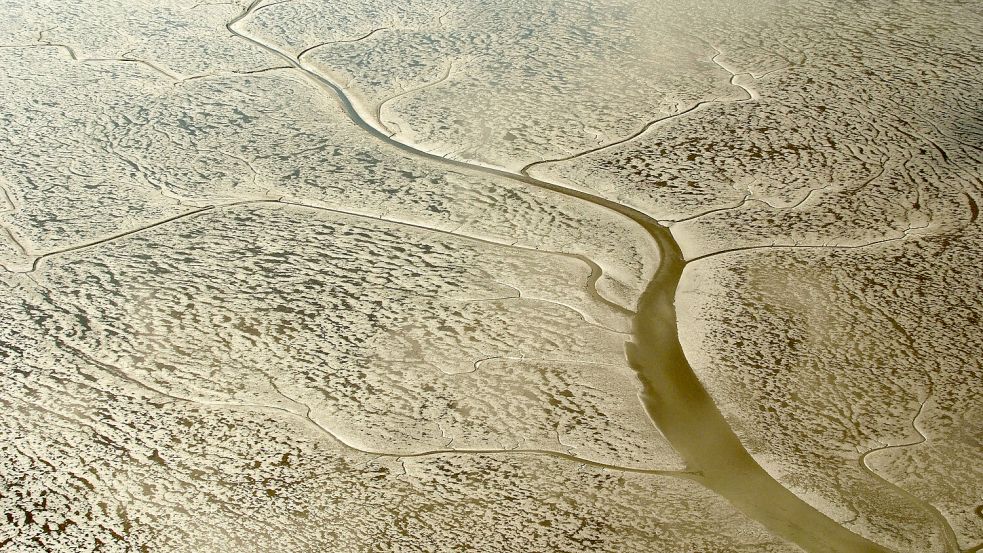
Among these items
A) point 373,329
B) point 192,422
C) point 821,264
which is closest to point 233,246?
point 373,329

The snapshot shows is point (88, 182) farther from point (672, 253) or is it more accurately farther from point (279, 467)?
point (672, 253)

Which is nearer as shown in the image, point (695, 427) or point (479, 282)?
point (695, 427)

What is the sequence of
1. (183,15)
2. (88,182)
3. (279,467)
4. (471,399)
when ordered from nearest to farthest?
(279,467) < (471,399) < (88,182) < (183,15)

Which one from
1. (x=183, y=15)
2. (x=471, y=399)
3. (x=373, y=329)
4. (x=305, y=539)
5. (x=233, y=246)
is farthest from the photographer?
(x=183, y=15)
